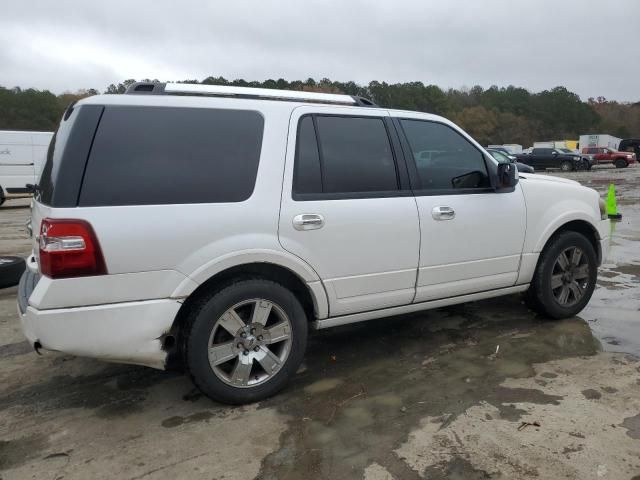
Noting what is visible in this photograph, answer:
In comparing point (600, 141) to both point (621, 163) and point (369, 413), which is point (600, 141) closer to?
point (621, 163)

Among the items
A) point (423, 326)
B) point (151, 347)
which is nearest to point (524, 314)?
point (423, 326)

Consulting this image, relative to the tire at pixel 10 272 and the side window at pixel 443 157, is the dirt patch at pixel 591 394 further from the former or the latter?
the tire at pixel 10 272

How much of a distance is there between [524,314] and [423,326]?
42.1 inches

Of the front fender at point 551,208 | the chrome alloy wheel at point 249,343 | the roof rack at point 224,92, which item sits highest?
the roof rack at point 224,92

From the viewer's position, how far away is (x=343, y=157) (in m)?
3.41

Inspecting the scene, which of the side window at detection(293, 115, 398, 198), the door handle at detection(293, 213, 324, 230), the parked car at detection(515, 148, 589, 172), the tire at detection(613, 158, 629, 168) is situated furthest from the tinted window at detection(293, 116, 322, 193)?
the tire at detection(613, 158, 629, 168)

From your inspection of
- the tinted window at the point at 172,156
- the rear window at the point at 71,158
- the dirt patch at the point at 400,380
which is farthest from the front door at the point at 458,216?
the rear window at the point at 71,158

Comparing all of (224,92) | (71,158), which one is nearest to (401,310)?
(224,92)

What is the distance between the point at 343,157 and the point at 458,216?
1.03 m

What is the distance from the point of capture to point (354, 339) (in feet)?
14.0

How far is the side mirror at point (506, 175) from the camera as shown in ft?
13.1

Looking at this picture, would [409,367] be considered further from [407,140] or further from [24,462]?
[24,462]

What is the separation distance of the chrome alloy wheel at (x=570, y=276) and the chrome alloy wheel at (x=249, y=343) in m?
2.63

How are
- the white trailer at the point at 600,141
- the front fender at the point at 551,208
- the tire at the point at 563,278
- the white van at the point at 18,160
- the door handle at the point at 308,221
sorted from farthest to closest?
the white trailer at the point at 600,141 → the white van at the point at 18,160 → the tire at the point at 563,278 → the front fender at the point at 551,208 → the door handle at the point at 308,221
